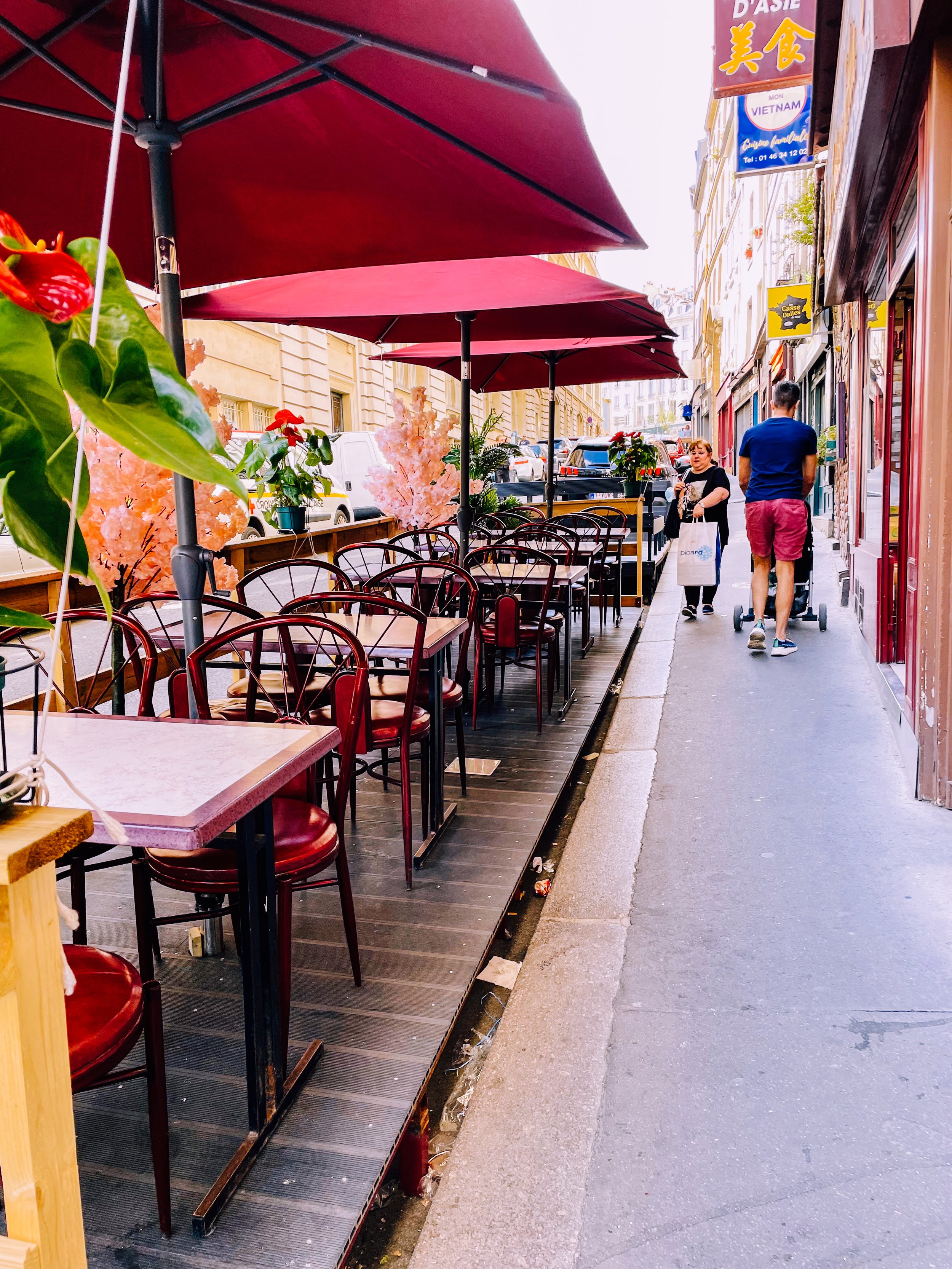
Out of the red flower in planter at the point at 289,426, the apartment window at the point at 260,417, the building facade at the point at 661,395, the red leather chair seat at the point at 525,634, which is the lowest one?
the red leather chair seat at the point at 525,634

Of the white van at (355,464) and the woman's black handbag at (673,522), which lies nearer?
the woman's black handbag at (673,522)

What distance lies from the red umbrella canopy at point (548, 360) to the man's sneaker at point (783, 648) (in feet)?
8.37

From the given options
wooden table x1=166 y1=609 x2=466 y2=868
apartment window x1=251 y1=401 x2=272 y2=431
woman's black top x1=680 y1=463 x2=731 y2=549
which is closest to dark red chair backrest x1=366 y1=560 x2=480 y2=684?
wooden table x1=166 y1=609 x2=466 y2=868

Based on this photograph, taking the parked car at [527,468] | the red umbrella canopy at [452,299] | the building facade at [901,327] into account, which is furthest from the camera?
the parked car at [527,468]

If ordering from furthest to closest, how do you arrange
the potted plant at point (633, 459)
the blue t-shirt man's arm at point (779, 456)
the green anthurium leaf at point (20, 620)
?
the potted plant at point (633, 459)
the blue t-shirt man's arm at point (779, 456)
the green anthurium leaf at point (20, 620)

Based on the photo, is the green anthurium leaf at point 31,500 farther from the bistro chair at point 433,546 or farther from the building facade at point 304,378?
the building facade at point 304,378

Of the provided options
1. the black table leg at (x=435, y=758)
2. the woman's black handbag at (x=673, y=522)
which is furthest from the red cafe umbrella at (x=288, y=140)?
the woman's black handbag at (x=673, y=522)

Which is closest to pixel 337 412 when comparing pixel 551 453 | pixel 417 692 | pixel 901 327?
pixel 551 453

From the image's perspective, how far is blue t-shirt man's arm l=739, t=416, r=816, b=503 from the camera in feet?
22.4

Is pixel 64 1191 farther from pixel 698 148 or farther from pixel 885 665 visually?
pixel 698 148

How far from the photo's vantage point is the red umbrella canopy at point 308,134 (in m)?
2.43

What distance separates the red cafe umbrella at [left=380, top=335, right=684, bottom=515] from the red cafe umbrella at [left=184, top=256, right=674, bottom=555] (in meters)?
0.74

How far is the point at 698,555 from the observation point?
855 centimetres

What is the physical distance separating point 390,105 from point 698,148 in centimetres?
6803
